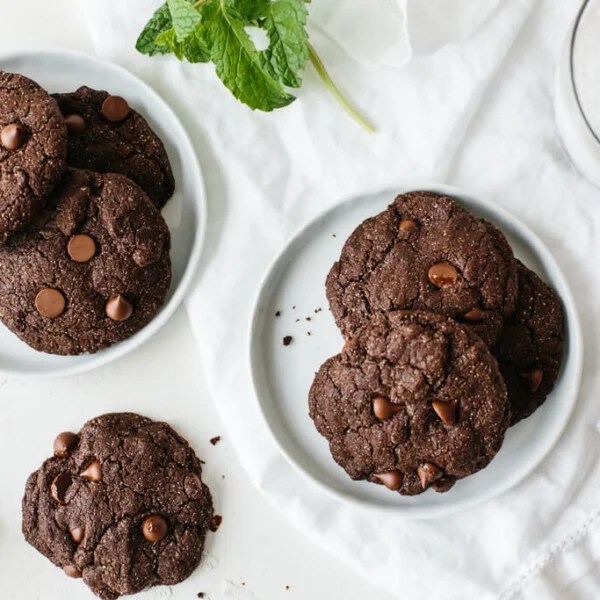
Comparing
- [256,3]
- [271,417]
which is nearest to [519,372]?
Answer: [271,417]

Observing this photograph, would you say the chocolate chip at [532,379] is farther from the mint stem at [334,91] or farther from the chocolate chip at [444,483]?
the mint stem at [334,91]

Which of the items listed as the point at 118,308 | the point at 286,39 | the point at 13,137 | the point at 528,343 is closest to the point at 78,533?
the point at 118,308

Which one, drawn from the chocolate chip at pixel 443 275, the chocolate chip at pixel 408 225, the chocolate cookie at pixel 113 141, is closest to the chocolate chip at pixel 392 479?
the chocolate chip at pixel 443 275

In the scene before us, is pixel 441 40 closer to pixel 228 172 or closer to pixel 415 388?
pixel 228 172

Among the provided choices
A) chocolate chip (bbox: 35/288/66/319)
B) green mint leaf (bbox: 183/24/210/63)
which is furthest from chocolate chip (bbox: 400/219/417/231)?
chocolate chip (bbox: 35/288/66/319)

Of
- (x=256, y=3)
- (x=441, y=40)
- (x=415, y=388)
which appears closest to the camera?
(x=415, y=388)

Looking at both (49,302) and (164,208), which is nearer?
(49,302)

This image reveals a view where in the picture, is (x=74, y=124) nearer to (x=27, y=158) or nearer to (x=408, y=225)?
(x=27, y=158)
